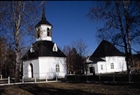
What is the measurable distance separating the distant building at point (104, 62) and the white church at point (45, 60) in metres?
12.3

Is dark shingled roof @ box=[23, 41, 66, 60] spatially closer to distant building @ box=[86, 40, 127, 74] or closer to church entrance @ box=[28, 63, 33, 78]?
church entrance @ box=[28, 63, 33, 78]

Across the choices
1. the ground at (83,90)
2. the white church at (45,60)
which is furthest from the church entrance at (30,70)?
the ground at (83,90)

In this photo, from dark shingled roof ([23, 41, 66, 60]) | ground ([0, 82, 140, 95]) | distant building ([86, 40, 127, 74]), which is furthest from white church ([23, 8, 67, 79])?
ground ([0, 82, 140, 95])

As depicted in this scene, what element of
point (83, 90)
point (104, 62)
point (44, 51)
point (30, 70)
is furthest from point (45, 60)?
point (104, 62)

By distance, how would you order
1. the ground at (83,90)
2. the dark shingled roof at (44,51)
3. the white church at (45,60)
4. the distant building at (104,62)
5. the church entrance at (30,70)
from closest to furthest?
1. the ground at (83,90)
2. the white church at (45,60)
3. the dark shingled roof at (44,51)
4. the church entrance at (30,70)
5. the distant building at (104,62)

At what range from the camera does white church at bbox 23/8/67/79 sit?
1273 inches

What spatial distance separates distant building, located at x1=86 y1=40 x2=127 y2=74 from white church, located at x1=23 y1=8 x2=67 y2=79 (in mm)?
12258

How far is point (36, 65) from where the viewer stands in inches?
1292

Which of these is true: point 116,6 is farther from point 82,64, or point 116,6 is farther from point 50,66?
point 50,66

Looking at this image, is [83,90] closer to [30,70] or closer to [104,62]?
[30,70]

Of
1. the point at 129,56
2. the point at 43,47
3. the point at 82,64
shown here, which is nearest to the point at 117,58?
the point at 82,64

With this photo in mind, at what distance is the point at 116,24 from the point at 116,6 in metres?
1.97

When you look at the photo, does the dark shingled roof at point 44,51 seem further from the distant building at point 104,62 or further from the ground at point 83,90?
the ground at point 83,90

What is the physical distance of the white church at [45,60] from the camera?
3234 cm
